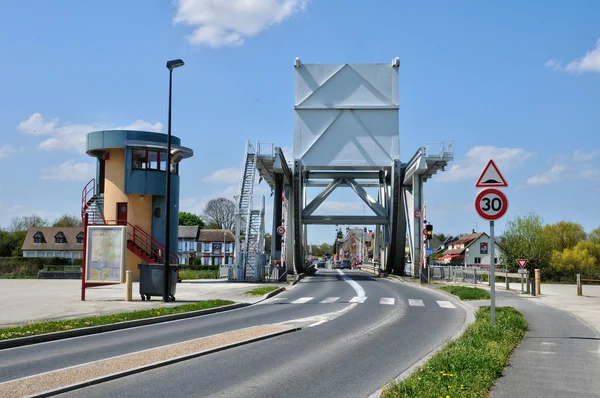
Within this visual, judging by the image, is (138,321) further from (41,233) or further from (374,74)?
(41,233)

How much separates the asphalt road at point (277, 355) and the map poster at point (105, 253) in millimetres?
6436

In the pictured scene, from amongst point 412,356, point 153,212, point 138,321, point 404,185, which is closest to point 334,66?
point 404,185

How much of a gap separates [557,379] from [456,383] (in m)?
1.80

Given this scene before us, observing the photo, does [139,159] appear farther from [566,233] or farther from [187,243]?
[187,243]

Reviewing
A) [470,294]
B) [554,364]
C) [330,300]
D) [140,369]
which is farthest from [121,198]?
[554,364]

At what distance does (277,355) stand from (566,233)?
5981 cm

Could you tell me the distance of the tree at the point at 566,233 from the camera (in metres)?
63.0

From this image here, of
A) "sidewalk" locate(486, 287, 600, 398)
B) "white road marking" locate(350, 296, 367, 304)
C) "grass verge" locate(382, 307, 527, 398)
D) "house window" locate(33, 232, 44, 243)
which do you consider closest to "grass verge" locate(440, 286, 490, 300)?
"white road marking" locate(350, 296, 367, 304)

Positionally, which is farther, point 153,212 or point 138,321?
point 153,212

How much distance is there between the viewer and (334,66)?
4644cm

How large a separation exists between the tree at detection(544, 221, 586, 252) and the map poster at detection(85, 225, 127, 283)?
5031 centimetres

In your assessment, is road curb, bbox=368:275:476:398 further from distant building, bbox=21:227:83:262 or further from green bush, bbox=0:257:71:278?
distant building, bbox=21:227:83:262

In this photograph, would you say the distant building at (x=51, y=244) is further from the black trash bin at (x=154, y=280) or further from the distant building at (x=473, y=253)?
the black trash bin at (x=154, y=280)

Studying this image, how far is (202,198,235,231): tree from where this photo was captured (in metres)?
116
